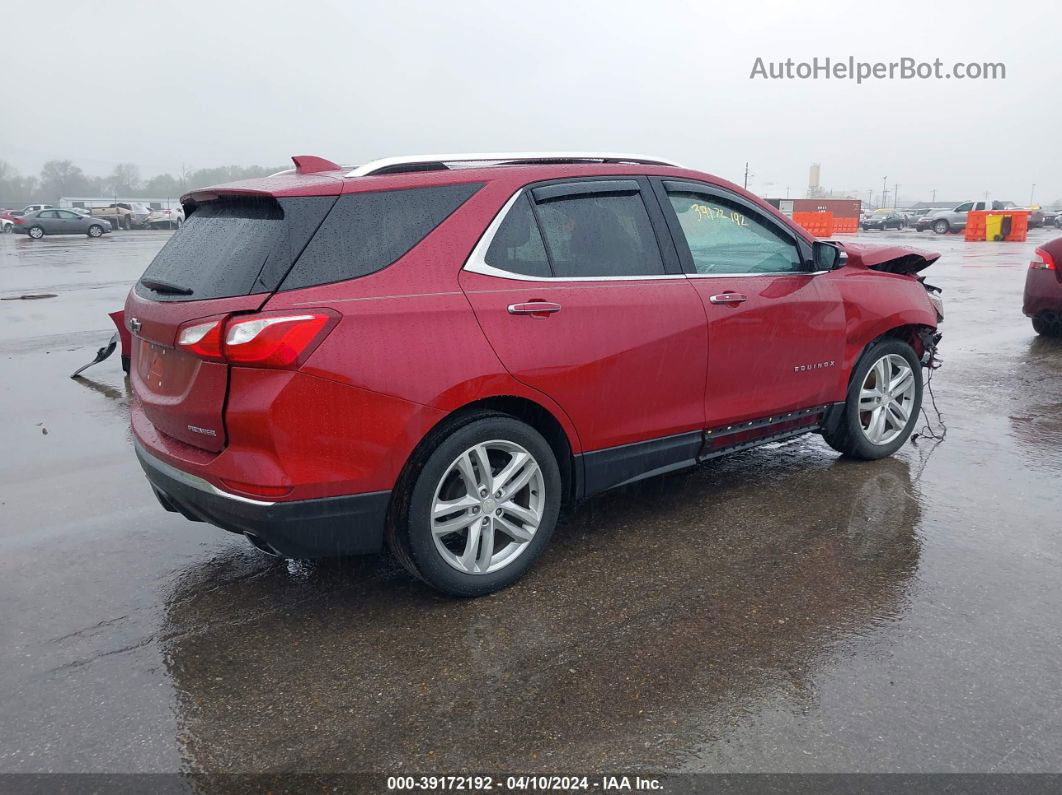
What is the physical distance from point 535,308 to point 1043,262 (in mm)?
8301

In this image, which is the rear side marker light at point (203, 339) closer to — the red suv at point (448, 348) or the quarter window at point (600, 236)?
the red suv at point (448, 348)

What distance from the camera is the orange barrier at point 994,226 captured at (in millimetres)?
34781

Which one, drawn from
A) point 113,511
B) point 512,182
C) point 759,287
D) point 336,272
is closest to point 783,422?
point 759,287

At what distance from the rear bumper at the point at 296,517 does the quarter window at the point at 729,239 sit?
207 centimetres

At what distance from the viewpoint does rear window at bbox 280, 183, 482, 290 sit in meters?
3.08

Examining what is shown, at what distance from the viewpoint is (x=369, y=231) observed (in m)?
3.21

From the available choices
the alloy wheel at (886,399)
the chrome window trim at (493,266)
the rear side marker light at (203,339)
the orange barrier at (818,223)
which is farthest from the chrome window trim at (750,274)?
the orange barrier at (818,223)

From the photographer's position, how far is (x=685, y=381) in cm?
406

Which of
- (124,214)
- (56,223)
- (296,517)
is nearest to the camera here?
(296,517)

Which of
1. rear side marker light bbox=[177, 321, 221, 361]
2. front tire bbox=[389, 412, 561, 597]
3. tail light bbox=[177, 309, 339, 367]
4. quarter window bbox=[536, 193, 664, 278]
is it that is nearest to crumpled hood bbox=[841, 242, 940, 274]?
quarter window bbox=[536, 193, 664, 278]

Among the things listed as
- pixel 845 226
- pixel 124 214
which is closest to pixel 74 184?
pixel 124 214

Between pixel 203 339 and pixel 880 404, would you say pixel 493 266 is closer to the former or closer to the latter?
pixel 203 339

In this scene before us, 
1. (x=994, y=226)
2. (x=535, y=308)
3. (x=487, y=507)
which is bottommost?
(x=994, y=226)

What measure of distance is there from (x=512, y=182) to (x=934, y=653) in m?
2.49
